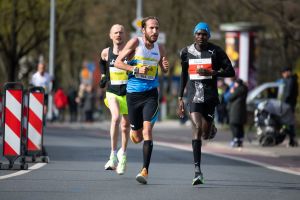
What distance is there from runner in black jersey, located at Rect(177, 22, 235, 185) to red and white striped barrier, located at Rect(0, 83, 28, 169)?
9.15ft

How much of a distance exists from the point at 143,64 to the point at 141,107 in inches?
20.0

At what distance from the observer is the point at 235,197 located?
1141 centimetres

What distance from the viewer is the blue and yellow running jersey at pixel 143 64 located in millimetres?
13055

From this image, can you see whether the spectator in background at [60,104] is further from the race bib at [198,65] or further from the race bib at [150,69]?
the race bib at [198,65]

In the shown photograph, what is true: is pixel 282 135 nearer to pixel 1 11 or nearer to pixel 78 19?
pixel 1 11

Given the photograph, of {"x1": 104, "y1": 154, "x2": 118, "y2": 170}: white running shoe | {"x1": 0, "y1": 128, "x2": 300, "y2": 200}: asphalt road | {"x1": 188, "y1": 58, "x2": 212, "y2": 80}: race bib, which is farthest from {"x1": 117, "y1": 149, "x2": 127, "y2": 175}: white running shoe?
{"x1": 188, "y1": 58, "x2": 212, "y2": 80}: race bib

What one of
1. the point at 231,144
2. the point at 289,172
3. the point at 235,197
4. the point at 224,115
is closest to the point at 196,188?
the point at 235,197

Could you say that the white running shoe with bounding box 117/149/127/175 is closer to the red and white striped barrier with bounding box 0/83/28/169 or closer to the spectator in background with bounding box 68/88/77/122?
the red and white striped barrier with bounding box 0/83/28/169

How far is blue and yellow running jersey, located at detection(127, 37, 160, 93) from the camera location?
13055mm

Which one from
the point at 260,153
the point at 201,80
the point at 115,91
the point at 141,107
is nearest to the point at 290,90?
the point at 260,153

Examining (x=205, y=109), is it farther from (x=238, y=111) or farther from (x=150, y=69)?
(x=238, y=111)

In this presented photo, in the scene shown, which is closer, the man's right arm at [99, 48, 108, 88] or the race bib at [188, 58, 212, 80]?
the race bib at [188, 58, 212, 80]

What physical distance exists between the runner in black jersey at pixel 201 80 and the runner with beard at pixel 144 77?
31cm

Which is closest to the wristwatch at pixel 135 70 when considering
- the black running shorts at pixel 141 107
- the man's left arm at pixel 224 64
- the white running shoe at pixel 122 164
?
the black running shorts at pixel 141 107
